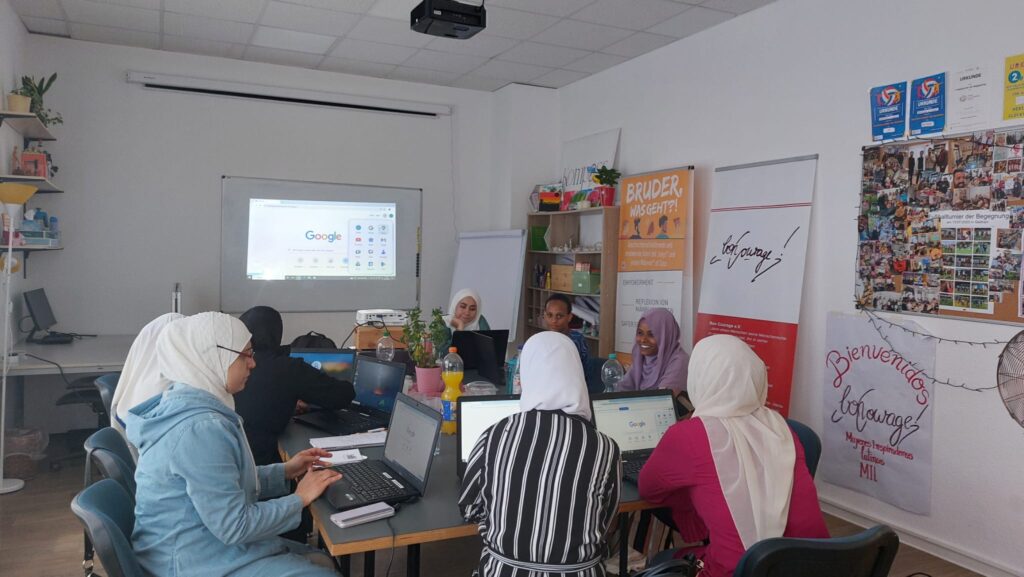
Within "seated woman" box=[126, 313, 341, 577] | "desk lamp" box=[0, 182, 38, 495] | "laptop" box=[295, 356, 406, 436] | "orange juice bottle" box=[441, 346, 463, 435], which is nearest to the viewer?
"seated woman" box=[126, 313, 341, 577]

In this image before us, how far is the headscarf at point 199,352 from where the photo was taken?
1.96 meters

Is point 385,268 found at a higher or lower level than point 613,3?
lower

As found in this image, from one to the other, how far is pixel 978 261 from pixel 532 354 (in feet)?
8.32

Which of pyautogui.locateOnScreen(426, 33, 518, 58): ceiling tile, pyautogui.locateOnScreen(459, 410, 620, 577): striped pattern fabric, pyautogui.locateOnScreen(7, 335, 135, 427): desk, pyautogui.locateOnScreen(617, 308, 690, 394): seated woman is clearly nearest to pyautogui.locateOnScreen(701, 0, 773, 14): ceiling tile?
pyautogui.locateOnScreen(426, 33, 518, 58): ceiling tile

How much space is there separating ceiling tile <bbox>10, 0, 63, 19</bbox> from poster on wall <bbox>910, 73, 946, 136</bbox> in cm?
529

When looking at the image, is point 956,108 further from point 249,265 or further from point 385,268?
point 249,265

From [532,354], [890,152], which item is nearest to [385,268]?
[890,152]

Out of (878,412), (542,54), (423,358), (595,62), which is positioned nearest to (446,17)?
(423,358)

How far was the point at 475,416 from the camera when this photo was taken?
2.46 m

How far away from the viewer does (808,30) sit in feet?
13.9

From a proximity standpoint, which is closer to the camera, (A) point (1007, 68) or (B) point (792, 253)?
(A) point (1007, 68)

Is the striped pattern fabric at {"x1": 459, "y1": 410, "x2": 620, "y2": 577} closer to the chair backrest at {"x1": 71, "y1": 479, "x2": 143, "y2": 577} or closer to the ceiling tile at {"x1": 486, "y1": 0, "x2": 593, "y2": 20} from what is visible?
the chair backrest at {"x1": 71, "y1": 479, "x2": 143, "y2": 577}

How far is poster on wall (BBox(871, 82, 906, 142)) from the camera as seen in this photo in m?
3.71

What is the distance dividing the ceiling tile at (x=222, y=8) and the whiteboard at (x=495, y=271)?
2.75 m
